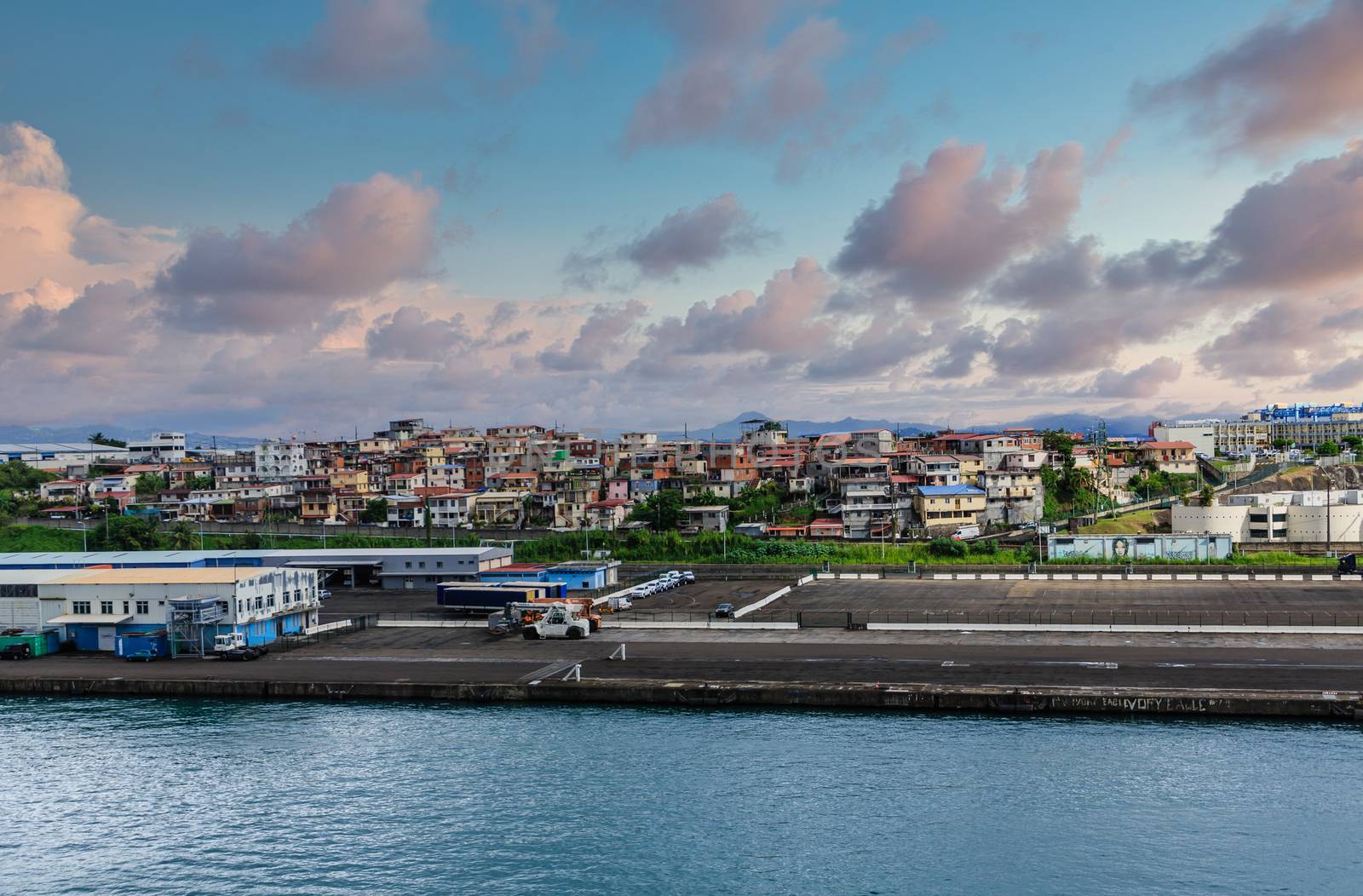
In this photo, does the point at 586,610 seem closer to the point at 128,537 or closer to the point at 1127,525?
the point at 1127,525

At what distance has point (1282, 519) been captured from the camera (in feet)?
192

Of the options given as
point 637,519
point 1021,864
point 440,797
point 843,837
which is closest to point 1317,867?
point 1021,864

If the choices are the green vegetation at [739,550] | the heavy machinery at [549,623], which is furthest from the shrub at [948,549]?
the heavy machinery at [549,623]

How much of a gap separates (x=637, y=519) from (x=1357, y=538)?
1599 inches

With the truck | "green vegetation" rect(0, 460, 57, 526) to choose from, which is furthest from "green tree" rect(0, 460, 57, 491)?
the truck

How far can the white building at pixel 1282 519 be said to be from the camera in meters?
56.8

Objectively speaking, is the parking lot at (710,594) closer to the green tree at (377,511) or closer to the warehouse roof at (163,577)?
the warehouse roof at (163,577)

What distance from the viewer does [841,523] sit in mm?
62656

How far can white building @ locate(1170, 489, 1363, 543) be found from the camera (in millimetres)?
56781

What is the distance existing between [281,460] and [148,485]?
13933 millimetres

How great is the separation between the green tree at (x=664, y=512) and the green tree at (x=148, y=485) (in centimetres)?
4390

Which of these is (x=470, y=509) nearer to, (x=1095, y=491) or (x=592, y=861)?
(x=1095, y=491)

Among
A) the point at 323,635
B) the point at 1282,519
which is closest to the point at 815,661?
A: the point at 323,635

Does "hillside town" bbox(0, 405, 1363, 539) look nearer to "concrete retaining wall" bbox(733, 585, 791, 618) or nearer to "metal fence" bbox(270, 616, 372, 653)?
"concrete retaining wall" bbox(733, 585, 791, 618)
